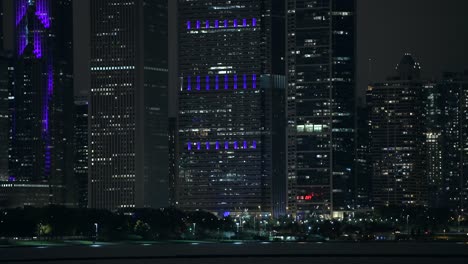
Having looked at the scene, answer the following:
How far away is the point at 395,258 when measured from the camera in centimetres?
18788

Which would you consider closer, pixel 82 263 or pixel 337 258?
pixel 82 263

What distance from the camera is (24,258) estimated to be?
186125mm

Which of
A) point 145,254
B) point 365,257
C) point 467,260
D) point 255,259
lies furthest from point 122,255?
point 467,260

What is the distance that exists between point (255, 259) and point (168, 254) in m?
15.5

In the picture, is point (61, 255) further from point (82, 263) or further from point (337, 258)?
point (337, 258)

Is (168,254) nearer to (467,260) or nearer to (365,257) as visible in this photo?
(365,257)

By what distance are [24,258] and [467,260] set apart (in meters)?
56.1

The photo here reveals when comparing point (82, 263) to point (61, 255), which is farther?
point (61, 255)

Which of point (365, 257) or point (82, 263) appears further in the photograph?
point (365, 257)

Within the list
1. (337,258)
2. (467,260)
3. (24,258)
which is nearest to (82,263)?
(24,258)

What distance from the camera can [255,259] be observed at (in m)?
185

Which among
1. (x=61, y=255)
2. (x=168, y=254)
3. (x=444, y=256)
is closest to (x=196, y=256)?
(x=168, y=254)

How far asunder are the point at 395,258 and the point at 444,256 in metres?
8.64

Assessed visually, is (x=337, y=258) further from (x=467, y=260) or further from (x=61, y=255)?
(x=61, y=255)
